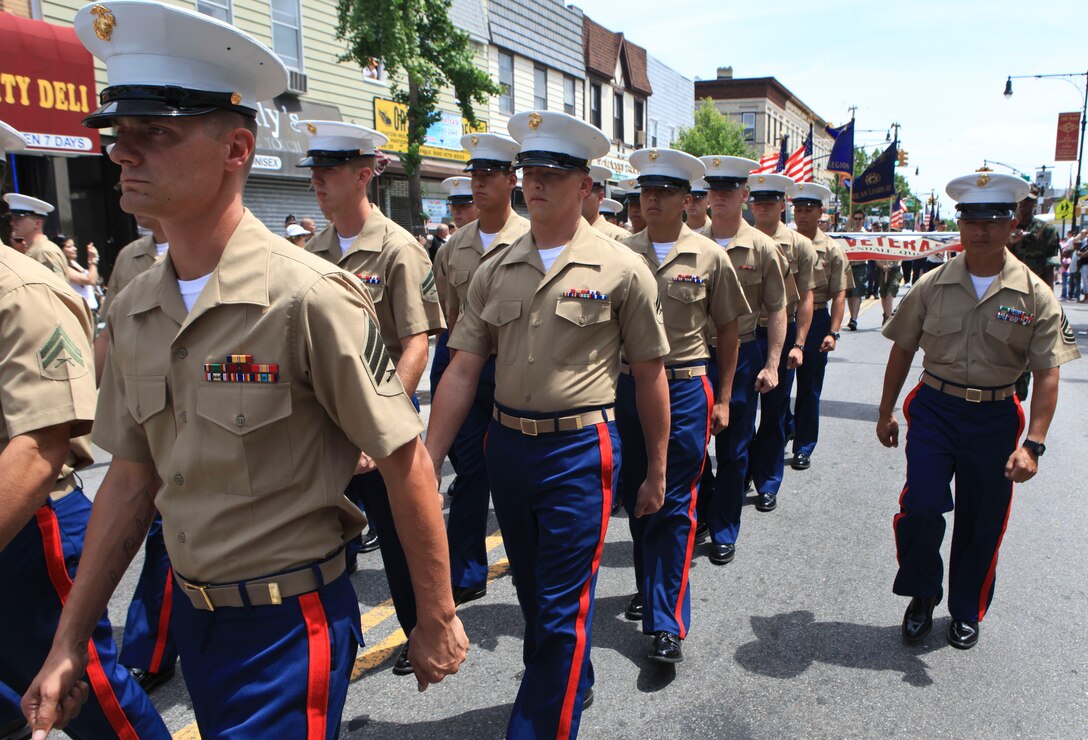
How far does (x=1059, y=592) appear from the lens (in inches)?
177

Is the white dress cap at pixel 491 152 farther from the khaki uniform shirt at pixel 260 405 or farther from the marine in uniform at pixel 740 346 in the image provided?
the khaki uniform shirt at pixel 260 405

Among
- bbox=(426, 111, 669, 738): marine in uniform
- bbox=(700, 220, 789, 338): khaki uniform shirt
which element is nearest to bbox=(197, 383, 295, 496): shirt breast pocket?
bbox=(426, 111, 669, 738): marine in uniform

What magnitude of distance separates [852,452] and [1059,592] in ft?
9.96

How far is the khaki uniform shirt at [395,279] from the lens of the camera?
3.96 meters

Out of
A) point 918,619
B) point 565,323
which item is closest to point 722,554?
point 918,619

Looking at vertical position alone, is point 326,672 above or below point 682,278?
below

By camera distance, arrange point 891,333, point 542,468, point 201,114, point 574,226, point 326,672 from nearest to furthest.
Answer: point 201,114 < point 326,672 < point 542,468 < point 574,226 < point 891,333

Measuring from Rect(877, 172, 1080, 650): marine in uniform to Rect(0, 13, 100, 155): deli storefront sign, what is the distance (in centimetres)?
1105

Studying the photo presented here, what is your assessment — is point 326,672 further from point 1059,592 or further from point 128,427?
point 1059,592

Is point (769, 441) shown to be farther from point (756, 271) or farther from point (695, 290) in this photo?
point (695, 290)

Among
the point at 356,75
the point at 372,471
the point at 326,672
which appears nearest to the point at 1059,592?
the point at 372,471

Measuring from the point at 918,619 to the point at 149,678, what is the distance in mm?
3415

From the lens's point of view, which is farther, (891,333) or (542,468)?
(891,333)

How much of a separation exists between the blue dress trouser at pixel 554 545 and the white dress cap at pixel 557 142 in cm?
96
